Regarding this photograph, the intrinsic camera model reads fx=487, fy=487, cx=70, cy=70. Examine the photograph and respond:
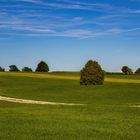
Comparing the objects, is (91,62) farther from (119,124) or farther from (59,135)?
(59,135)

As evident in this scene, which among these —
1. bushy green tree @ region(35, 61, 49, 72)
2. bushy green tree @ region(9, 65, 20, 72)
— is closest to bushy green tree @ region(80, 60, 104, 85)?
bushy green tree @ region(35, 61, 49, 72)

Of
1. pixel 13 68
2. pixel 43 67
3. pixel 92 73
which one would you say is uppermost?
pixel 43 67

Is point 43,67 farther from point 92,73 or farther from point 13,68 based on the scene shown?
point 92,73

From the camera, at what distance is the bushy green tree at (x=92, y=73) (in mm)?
67875

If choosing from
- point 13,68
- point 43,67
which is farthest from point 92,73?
point 13,68

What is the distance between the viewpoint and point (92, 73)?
68000mm

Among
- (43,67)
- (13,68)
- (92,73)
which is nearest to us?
(92,73)

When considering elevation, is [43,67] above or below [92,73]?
above

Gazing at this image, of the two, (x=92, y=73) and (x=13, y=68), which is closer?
(x=92, y=73)

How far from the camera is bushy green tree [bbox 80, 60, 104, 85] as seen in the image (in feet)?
223

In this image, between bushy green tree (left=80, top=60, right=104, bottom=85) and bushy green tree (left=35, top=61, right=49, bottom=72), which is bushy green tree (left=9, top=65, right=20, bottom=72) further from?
bushy green tree (left=80, top=60, right=104, bottom=85)

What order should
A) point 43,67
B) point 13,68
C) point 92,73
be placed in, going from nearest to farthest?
point 92,73, point 43,67, point 13,68

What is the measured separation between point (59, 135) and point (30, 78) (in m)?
76.0

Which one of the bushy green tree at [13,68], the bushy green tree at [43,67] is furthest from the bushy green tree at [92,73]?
the bushy green tree at [13,68]
